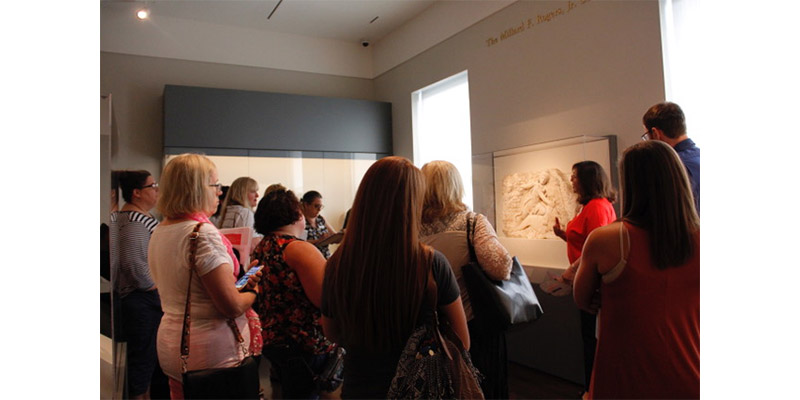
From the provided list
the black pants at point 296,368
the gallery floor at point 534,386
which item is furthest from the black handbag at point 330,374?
the gallery floor at point 534,386

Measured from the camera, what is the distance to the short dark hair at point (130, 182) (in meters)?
2.85

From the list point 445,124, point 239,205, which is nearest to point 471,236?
point 239,205

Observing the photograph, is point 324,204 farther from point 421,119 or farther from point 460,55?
point 460,55

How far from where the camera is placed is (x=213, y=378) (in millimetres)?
1667

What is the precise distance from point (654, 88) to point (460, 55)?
8.56ft

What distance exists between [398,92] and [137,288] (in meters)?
4.99

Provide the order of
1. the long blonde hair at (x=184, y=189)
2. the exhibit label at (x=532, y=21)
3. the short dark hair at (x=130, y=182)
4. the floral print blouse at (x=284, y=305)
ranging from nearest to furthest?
the long blonde hair at (x=184, y=189), the floral print blouse at (x=284, y=305), the short dark hair at (x=130, y=182), the exhibit label at (x=532, y=21)

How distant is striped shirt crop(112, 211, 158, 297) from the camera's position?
261 centimetres

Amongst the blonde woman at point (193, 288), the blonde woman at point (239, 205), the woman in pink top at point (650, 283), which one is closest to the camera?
the woman in pink top at point (650, 283)

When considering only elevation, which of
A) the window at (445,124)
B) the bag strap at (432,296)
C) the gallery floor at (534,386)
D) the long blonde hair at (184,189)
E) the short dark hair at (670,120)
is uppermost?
the window at (445,124)

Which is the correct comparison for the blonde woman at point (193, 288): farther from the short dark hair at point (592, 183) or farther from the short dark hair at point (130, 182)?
the short dark hair at point (592, 183)

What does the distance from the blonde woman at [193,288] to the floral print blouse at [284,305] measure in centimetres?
15
